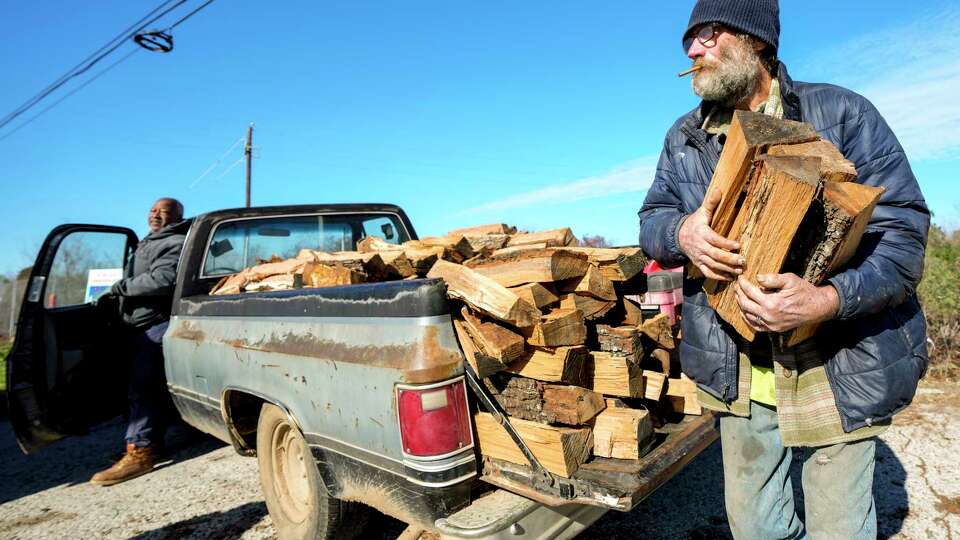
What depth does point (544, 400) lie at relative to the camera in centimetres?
203

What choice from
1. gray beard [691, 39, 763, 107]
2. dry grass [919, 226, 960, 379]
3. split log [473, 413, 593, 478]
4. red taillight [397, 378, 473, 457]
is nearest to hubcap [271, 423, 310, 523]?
red taillight [397, 378, 473, 457]

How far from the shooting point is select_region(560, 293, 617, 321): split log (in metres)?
2.18

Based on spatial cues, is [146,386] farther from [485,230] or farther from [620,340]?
[620,340]

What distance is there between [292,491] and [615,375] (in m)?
2.03

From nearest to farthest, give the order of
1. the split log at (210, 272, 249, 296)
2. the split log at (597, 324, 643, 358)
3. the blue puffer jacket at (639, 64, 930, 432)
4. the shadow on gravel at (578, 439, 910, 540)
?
1. the blue puffer jacket at (639, 64, 930, 432)
2. the split log at (597, 324, 643, 358)
3. the shadow on gravel at (578, 439, 910, 540)
4. the split log at (210, 272, 249, 296)

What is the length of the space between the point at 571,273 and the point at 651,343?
0.62 m

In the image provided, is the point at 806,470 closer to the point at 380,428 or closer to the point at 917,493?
the point at 380,428

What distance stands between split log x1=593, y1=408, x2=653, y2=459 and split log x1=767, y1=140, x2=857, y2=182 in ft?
3.45

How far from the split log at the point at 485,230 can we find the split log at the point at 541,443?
1.38m

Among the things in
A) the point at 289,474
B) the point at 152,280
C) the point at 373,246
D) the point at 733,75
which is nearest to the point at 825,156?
the point at 733,75

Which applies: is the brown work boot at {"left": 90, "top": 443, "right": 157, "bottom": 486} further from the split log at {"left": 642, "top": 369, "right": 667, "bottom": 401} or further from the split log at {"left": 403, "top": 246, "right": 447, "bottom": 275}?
the split log at {"left": 642, "top": 369, "right": 667, "bottom": 401}

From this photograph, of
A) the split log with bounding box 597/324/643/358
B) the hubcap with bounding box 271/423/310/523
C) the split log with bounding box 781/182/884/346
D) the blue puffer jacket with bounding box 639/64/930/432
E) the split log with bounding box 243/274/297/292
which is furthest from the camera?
the split log with bounding box 243/274/297/292

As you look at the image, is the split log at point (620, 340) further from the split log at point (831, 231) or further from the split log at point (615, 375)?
the split log at point (831, 231)

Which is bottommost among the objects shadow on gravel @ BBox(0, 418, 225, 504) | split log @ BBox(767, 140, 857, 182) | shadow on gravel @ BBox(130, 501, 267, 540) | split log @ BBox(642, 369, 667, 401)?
shadow on gravel @ BBox(0, 418, 225, 504)
